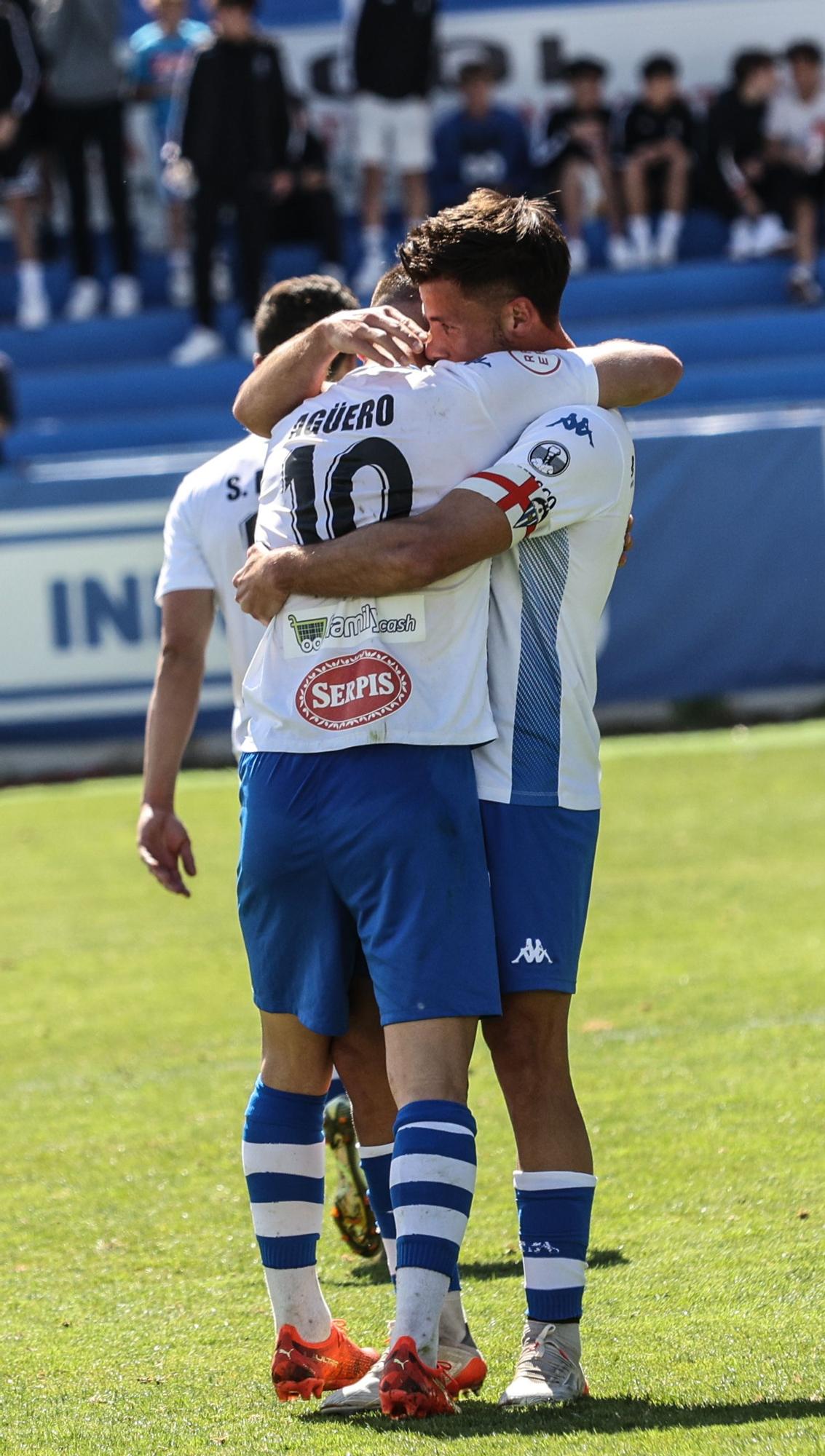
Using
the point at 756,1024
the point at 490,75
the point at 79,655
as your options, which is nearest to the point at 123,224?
the point at 490,75

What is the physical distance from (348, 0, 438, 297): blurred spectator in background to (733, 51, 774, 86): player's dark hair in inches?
104

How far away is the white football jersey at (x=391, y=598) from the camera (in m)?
3.41

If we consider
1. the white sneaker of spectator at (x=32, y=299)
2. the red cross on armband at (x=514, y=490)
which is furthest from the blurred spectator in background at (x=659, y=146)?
the red cross on armband at (x=514, y=490)

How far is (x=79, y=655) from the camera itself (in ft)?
41.0

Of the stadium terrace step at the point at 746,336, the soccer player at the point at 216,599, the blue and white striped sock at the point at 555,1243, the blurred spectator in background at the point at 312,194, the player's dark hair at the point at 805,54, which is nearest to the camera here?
the blue and white striped sock at the point at 555,1243

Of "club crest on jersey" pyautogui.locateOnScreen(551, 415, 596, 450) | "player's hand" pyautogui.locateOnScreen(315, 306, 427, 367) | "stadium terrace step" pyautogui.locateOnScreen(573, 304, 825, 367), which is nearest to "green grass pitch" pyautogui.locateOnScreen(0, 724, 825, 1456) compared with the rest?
"club crest on jersey" pyautogui.locateOnScreen(551, 415, 596, 450)

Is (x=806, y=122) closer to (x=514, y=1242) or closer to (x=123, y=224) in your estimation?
(x=123, y=224)

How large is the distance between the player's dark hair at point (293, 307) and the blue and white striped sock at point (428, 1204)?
2002 millimetres

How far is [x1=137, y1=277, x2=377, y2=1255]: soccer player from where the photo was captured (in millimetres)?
4512

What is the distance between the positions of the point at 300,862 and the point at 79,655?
30.4 feet

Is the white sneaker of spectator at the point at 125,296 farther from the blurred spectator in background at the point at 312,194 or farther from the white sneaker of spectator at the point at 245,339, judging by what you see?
the blurred spectator in background at the point at 312,194

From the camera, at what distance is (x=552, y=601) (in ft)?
11.6

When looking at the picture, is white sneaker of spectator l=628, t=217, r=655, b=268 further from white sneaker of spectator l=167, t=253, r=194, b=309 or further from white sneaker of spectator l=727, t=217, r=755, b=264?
white sneaker of spectator l=167, t=253, r=194, b=309

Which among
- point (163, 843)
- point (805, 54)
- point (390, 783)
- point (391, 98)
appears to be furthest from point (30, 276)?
point (390, 783)
